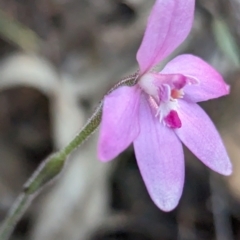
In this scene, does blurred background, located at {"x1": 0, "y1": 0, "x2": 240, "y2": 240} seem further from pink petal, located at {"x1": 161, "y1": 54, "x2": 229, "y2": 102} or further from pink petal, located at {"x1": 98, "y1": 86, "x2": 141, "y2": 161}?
pink petal, located at {"x1": 98, "y1": 86, "x2": 141, "y2": 161}

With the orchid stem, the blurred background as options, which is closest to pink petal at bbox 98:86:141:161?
the orchid stem

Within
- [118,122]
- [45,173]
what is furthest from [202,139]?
[45,173]

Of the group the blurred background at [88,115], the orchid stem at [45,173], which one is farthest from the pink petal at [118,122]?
the blurred background at [88,115]

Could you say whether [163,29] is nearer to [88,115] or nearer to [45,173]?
[45,173]

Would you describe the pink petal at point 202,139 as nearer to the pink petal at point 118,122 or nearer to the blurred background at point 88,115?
the pink petal at point 118,122

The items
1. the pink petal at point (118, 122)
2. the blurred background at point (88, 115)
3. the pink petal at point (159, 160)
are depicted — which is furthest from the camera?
the blurred background at point (88, 115)

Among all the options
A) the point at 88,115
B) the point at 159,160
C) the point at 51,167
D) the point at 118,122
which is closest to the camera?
the point at 118,122

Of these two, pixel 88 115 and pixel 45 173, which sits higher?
pixel 88 115

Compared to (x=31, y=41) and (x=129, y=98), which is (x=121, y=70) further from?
(x=129, y=98)
